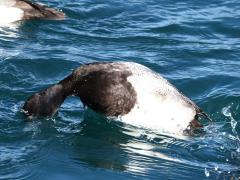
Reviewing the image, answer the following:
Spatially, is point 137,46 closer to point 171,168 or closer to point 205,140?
point 205,140

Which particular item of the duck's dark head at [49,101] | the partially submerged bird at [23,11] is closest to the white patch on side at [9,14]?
the partially submerged bird at [23,11]

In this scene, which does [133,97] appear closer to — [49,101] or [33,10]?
[49,101]

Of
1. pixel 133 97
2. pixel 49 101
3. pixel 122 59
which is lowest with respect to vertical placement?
pixel 122 59

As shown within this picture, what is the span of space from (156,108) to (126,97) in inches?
12.6

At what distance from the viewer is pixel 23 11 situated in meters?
11.7

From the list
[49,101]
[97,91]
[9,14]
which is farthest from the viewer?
[9,14]

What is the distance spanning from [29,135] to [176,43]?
4318 millimetres

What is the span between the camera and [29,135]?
269 inches

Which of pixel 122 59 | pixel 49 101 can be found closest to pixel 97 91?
pixel 49 101

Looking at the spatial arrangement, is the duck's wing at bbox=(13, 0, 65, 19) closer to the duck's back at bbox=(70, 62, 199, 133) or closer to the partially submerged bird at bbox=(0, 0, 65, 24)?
the partially submerged bird at bbox=(0, 0, 65, 24)

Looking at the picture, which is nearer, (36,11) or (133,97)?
(133,97)

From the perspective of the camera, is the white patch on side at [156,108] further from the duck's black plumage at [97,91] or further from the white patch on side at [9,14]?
the white patch on side at [9,14]

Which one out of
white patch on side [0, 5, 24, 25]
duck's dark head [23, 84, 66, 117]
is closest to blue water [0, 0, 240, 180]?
duck's dark head [23, 84, 66, 117]

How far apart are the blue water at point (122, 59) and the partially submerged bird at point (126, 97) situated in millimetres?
153
